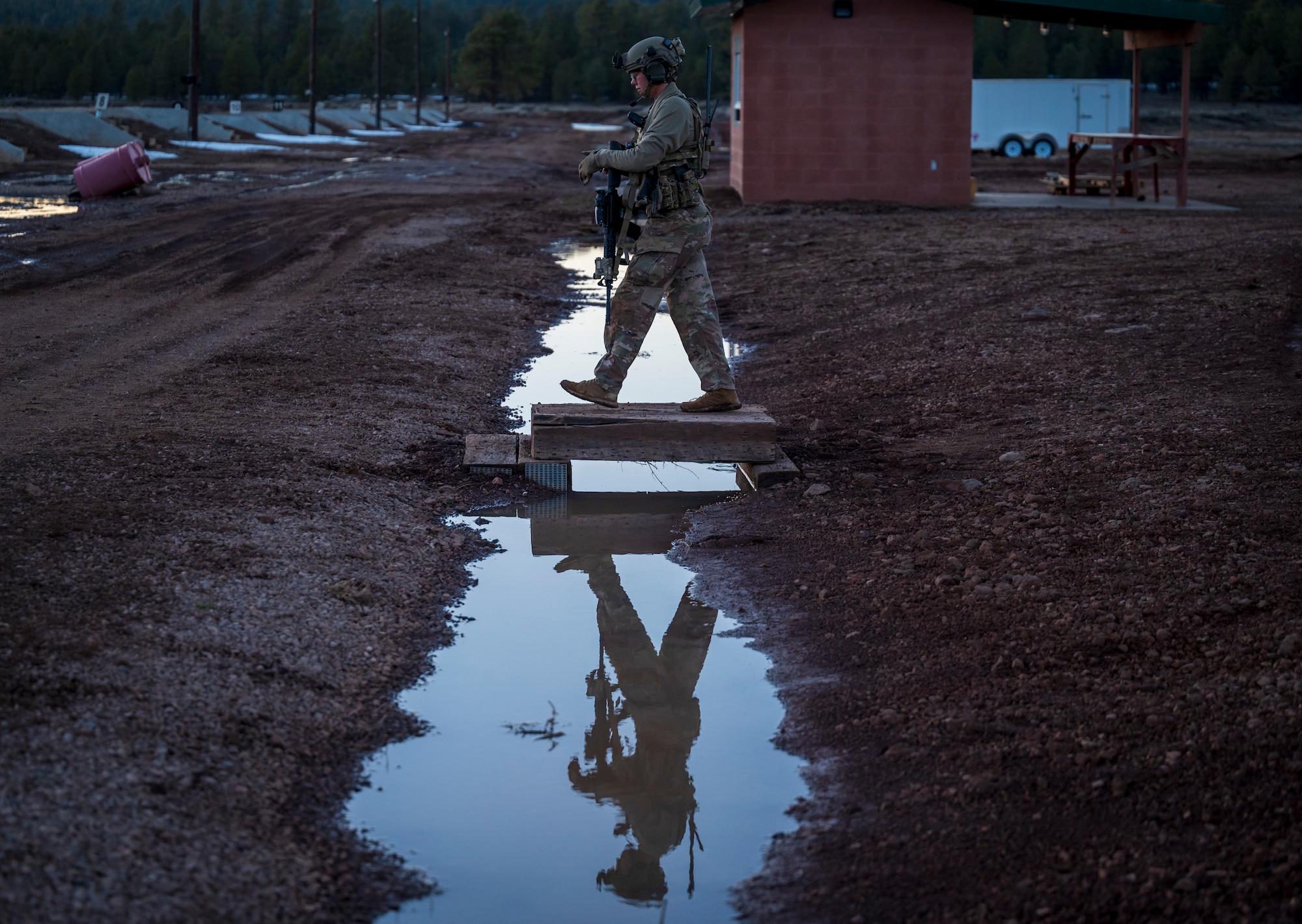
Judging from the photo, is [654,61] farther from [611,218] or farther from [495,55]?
[495,55]

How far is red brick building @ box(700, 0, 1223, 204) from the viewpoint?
2205 cm

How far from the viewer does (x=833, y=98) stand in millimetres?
22328

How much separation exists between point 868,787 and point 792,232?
617 inches

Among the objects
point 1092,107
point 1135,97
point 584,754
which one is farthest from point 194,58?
point 584,754

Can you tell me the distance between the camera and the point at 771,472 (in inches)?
282

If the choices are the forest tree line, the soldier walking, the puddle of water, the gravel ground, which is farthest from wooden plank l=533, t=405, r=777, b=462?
the forest tree line

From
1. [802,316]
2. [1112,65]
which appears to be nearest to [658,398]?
[802,316]

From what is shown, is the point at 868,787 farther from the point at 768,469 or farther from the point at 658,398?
the point at 658,398

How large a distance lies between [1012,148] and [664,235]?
41884 millimetres

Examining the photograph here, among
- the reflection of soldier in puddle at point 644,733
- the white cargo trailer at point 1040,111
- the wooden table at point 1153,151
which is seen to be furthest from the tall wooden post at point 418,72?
the reflection of soldier in puddle at point 644,733

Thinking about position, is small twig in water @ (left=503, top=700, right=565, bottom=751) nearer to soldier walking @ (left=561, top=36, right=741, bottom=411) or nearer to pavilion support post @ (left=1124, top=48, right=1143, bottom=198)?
soldier walking @ (left=561, top=36, right=741, bottom=411)

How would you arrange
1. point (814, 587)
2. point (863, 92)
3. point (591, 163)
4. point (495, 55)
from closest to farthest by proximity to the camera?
point (814, 587)
point (591, 163)
point (863, 92)
point (495, 55)

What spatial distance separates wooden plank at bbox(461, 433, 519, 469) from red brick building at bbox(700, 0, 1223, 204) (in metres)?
15.9

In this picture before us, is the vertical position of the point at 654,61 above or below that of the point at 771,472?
above
